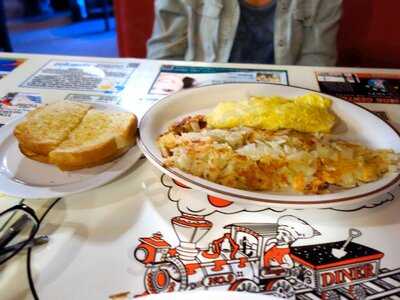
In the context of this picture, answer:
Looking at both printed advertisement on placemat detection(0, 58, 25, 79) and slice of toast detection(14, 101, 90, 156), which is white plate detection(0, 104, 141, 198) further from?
printed advertisement on placemat detection(0, 58, 25, 79)

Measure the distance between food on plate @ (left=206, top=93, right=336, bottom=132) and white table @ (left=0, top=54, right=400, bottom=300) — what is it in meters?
0.20

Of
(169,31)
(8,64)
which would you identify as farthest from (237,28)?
(8,64)

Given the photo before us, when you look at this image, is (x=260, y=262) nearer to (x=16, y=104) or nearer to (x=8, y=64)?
(x=16, y=104)

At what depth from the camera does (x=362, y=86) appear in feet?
3.50

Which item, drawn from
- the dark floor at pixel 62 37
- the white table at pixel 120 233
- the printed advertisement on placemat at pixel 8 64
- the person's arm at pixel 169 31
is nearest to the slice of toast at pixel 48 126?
the white table at pixel 120 233

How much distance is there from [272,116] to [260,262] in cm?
36

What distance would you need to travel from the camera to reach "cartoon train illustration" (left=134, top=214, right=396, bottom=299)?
534mm

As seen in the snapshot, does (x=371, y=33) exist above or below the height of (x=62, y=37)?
above

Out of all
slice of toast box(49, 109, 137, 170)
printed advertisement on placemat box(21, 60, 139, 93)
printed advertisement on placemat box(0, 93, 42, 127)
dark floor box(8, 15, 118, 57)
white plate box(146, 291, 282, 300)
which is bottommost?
dark floor box(8, 15, 118, 57)

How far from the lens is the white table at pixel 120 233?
0.53m

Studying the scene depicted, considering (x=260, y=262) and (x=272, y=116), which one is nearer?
(x=260, y=262)

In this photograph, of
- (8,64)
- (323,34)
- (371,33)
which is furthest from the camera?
(371,33)

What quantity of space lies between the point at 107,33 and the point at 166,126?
2.88 metres

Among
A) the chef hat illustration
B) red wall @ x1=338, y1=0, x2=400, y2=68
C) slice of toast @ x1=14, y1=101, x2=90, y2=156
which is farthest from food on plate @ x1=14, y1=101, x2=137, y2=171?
red wall @ x1=338, y1=0, x2=400, y2=68
